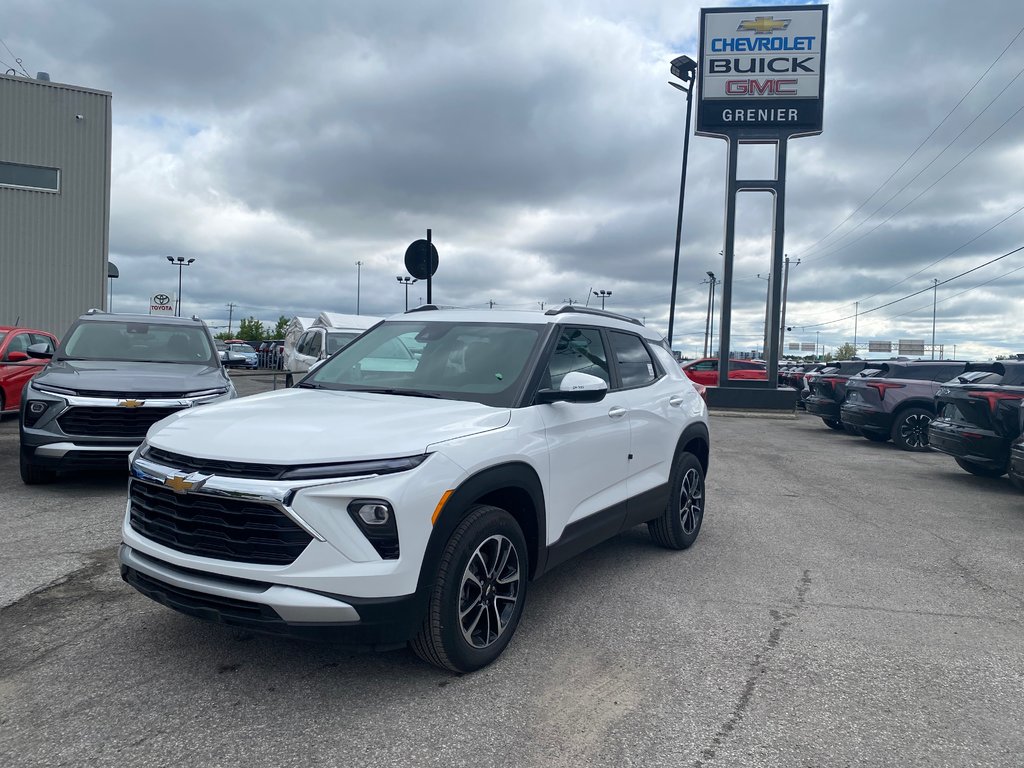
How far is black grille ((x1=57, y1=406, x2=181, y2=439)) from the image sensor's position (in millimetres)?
6805

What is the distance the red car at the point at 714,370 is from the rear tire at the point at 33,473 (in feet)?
67.3

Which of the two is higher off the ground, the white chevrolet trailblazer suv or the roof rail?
the roof rail

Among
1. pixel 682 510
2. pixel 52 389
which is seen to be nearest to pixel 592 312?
pixel 682 510

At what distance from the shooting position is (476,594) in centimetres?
350

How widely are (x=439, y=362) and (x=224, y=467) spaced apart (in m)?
1.54

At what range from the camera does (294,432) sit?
10.7 feet

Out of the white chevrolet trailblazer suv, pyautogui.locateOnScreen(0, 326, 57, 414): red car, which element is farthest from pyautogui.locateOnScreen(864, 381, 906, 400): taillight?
pyautogui.locateOnScreen(0, 326, 57, 414): red car

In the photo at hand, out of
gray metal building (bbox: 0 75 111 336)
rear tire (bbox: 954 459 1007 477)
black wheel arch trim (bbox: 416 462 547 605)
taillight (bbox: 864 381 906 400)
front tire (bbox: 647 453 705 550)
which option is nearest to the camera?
black wheel arch trim (bbox: 416 462 547 605)

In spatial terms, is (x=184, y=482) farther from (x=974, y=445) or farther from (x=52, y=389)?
(x=974, y=445)

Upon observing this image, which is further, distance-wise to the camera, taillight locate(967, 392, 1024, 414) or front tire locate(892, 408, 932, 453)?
front tire locate(892, 408, 932, 453)

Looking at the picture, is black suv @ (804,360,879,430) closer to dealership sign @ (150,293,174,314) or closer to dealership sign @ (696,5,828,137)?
dealership sign @ (696,5,828,137)

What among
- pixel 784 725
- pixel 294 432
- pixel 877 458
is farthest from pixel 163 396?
pixel 877 458

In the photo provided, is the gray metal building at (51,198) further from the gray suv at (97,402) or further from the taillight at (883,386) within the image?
the taillight at (883,386)

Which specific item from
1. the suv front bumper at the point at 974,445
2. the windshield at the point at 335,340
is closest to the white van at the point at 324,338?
the windshield at the point at 335,340
